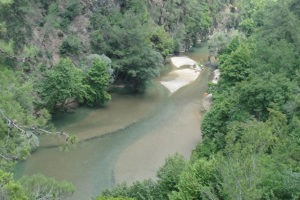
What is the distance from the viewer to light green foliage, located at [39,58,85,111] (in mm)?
36750

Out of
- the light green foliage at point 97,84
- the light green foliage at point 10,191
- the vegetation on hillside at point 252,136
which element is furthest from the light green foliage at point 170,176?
the light green foliage at point 97,84

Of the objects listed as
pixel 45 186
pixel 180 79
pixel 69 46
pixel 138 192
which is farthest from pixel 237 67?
pixel 45 186

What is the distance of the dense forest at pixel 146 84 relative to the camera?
52.3ft

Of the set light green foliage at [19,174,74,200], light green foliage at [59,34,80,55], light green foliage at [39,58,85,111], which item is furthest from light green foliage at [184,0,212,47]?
light green foliage at [19,174,74,200]

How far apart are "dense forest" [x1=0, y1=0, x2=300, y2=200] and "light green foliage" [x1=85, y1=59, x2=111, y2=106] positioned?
0.10 metres

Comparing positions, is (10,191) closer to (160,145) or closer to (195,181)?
(195,181)

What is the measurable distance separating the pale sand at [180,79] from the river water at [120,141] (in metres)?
2.72

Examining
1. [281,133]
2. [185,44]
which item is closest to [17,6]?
[281,133]

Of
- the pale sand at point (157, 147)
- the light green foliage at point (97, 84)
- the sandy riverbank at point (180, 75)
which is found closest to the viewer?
the pale sand at point (157, 147)

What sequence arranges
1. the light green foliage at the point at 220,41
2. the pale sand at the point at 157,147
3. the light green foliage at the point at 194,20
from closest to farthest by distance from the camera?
the pale sand at the point at 157,147 → the light green foliage at the point at 220,41 → the light green foliage at the point at 194,20

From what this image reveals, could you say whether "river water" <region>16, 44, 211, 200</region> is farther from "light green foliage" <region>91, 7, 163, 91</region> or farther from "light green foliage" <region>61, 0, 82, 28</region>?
"light green foliage" <region>61, 0, 82, 28</region>

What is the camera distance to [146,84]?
155ft

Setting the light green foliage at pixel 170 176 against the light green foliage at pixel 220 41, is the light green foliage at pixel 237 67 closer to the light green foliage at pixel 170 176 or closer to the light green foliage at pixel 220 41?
the light green foliage at pixel 220 41

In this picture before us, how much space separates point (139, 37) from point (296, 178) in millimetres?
34115
